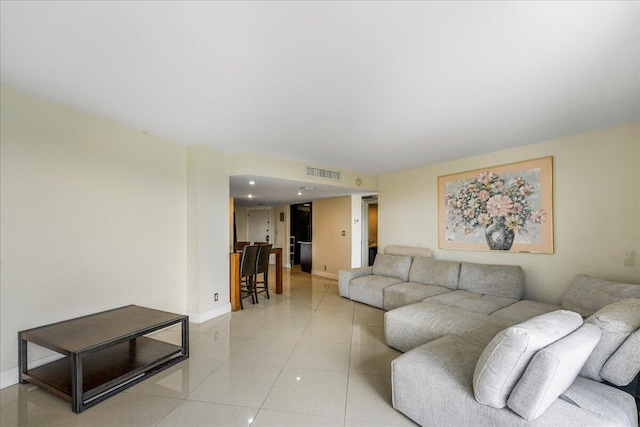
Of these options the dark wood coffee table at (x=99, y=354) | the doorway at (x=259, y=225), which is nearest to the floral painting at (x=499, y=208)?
the dark wood coffee table at (x=99, y=354)

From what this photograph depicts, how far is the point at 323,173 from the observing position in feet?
15.2

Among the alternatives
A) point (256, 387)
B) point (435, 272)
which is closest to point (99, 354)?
point (256, 387)

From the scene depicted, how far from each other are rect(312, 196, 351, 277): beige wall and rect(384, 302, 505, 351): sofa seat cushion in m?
3.48

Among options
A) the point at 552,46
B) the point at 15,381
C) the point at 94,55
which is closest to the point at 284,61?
the point at 94,55

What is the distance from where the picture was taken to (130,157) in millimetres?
3006

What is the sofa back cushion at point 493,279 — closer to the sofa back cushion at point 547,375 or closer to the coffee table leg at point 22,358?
the sofa back cushion at point 547,375

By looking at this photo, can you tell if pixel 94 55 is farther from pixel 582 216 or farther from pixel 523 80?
pixel 582 216

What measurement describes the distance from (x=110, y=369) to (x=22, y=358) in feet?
2.13

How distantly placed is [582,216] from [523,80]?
2.12 metres

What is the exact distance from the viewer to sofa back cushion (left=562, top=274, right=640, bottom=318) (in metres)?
2.38

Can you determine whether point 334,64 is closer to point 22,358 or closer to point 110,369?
point 110,369

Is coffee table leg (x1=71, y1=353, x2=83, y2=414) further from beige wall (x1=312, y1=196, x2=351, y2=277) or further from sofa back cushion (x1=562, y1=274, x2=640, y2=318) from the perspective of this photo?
beige wall (x1=312, y1=196, x2=351, y2=277)

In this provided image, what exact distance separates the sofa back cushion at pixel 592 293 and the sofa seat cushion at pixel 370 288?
2.09 meters

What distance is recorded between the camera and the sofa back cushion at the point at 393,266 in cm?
451
